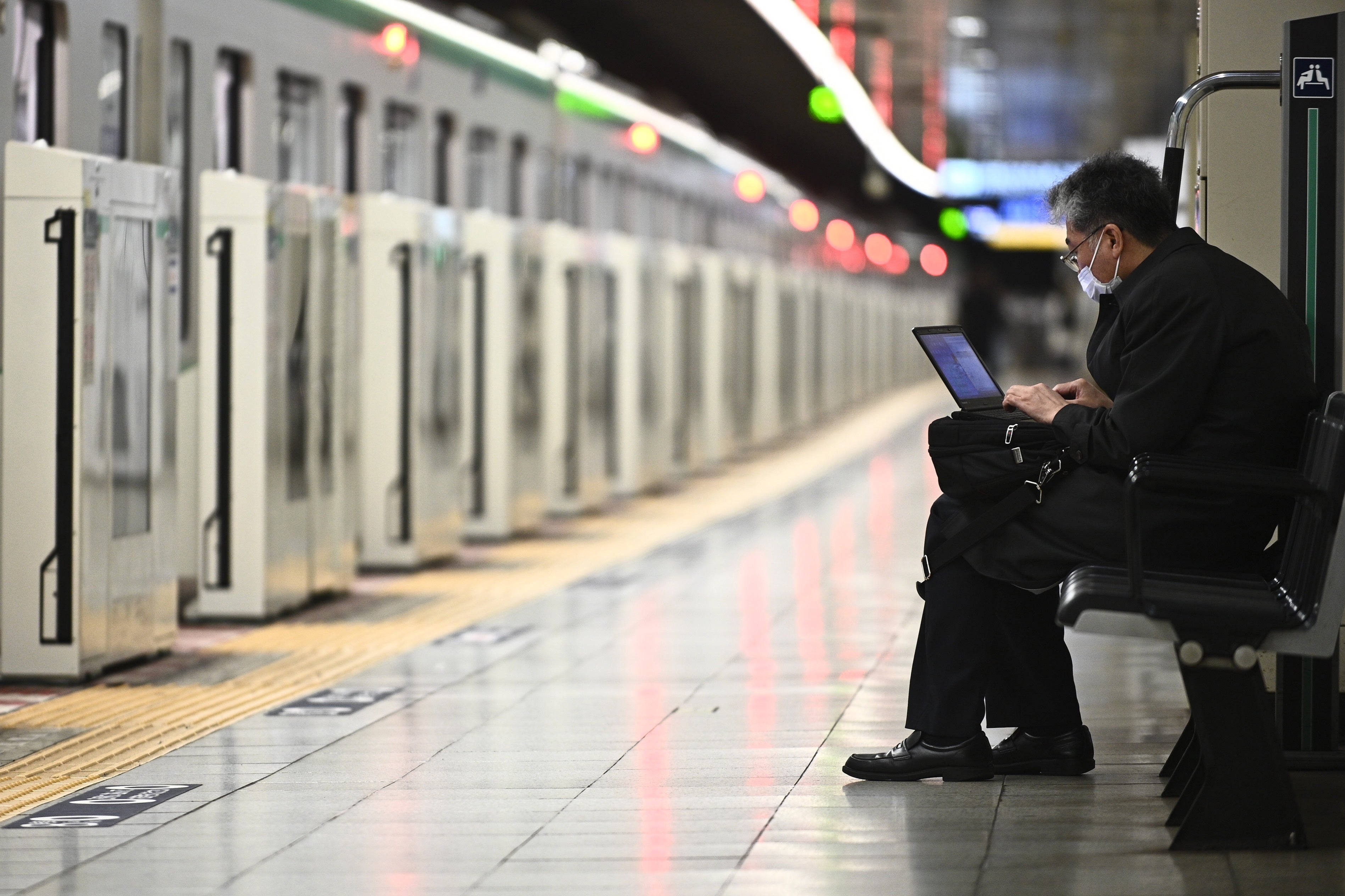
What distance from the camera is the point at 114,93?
9.32m

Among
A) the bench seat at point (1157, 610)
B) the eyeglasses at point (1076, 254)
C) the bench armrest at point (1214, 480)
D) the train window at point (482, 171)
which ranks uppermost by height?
the train window at point (482, 171)

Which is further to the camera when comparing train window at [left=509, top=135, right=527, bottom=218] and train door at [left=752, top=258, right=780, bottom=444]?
train door at [left=752, top=258, right=780, bottom=444]

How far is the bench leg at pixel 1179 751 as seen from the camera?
17.5ft

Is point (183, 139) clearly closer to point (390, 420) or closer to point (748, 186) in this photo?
point (390, 420)

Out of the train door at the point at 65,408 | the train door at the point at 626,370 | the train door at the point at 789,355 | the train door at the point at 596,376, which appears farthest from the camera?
the train door at the point at 789,355

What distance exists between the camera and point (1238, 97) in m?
6.20

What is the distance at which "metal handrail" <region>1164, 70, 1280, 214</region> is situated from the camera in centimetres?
553

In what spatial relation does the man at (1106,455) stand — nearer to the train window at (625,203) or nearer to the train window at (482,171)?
the train window at (482,171)

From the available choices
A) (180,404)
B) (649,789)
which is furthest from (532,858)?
(180,404)

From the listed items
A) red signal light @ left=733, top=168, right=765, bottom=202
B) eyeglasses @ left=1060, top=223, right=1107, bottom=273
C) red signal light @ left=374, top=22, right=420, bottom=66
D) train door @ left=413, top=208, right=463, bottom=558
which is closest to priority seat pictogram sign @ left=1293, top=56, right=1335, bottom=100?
eyeglasses @ left=1060, top=223, right=1107, bottom=273

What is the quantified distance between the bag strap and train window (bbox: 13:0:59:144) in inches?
186

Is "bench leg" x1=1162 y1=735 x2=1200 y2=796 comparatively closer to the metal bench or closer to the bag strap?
the metal bench

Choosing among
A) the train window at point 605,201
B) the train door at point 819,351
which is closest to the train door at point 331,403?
the train window at point 605,201

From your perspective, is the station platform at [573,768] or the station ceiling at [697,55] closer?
the station platform at [573,768]
